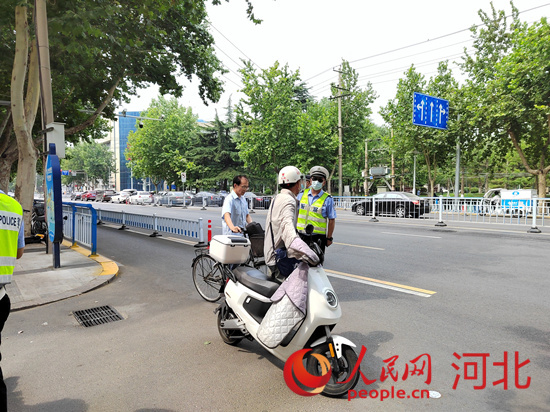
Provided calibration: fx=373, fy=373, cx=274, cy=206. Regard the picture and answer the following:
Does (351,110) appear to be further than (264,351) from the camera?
Yes

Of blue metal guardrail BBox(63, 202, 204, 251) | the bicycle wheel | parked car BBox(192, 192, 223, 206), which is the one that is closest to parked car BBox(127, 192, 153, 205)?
parked car BBox(192, 192, 223, 206)

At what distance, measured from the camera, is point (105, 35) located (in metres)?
9.29

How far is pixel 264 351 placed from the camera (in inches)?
149

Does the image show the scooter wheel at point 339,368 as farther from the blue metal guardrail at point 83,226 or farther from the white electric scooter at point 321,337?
the blue metal guardrail at point 83,226

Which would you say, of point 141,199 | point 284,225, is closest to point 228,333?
point 284,225

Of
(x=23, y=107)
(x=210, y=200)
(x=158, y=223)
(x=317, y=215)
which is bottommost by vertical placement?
(x=158, y=223)

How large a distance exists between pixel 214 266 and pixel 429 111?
68.9 ft

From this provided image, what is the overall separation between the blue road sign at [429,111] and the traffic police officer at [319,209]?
61.6 ft

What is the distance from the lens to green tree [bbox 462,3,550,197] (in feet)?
65.2

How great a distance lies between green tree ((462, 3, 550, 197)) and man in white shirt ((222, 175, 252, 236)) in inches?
797

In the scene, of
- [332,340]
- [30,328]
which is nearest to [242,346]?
[332,340]

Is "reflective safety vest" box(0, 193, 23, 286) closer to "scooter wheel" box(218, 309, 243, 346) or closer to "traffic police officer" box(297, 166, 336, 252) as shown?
"scooter wheel" box(218, 309, 243, 346)

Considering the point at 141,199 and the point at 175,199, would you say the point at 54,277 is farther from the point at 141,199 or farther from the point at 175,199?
the point at 141,199

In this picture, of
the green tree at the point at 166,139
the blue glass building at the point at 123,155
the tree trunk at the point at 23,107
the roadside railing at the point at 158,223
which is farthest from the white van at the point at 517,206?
the blue glass building at the point at 123,155
